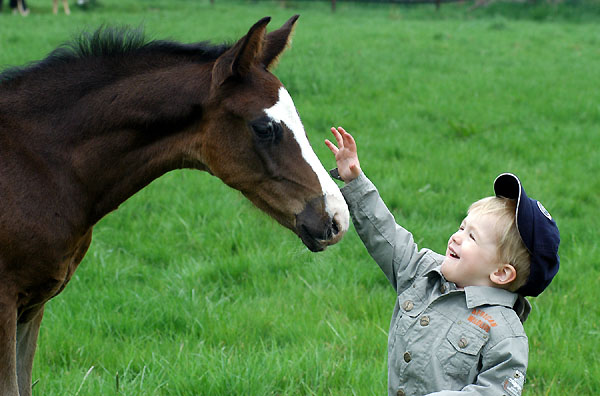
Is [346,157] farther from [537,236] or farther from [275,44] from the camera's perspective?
[537,236]

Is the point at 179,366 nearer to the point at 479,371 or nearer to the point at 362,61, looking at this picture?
the point at 479,371

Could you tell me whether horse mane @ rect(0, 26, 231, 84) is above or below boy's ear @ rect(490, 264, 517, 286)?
above

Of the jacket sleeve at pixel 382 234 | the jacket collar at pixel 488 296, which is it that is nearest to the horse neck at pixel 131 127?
the jacket sleeve at pixel 382 234

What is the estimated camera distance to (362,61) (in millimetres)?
9914

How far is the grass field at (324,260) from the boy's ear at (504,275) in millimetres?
891

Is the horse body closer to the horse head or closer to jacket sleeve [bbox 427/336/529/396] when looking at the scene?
the horse head

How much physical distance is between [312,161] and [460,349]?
2.61ft

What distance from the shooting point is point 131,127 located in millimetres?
2375

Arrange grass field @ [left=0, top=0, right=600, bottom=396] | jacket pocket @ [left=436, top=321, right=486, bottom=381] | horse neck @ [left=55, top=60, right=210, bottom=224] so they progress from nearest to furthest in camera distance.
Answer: jacket pocket @ [left=436, top=321, right=486, bottom=381], horse neck @ [left=55, top=60, right=210, bottom=224], grass field @ [left=0, top=0, right=600, bottom=396]

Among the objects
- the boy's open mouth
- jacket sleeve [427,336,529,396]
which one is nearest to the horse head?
the boy's open mouth

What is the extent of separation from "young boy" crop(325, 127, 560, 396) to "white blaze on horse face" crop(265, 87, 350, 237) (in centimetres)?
38

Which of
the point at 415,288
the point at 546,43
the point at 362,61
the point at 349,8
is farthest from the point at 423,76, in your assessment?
the point at 349,8

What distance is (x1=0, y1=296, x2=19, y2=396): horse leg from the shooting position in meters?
2.15

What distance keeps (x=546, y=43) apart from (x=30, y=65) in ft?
40.0
